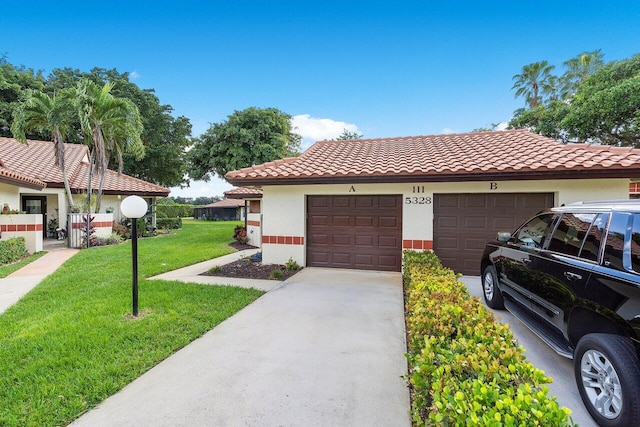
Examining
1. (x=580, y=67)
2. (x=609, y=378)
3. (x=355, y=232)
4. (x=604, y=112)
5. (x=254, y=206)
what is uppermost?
(x=580, y=67)

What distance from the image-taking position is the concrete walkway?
225 inches

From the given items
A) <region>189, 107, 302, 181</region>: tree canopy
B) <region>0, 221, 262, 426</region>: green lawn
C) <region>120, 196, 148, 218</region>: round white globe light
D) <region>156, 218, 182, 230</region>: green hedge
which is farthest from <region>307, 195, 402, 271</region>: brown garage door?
<region>156, 218, 182, 230</region>: green hedge

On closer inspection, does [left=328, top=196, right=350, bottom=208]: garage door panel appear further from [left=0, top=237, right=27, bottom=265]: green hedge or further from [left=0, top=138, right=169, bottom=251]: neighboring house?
[left=0, top=138, right=169, bottom=251]: neighboring house

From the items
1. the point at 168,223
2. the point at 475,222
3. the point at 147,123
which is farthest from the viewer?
the point at 147,123

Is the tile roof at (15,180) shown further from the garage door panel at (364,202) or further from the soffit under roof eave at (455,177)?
the garage door panel at (364,202)

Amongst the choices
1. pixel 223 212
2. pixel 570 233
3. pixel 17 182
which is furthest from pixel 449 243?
pixel 223 212

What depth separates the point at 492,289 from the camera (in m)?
4.92

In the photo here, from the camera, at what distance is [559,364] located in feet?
10.6

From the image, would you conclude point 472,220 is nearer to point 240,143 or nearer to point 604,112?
point 604,112

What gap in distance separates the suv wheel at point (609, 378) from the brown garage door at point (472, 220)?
5088mm

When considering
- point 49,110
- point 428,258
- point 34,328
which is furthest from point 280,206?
point 49,110

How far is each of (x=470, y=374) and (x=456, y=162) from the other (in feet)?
21.1

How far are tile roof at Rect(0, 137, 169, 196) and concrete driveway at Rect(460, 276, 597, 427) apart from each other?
17.8 m

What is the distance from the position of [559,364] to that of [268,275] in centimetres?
592
